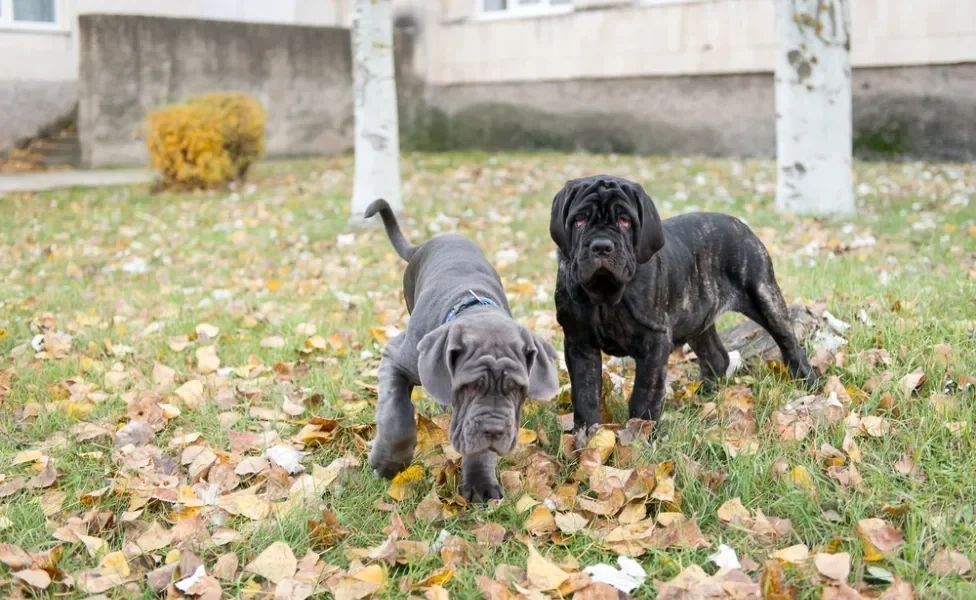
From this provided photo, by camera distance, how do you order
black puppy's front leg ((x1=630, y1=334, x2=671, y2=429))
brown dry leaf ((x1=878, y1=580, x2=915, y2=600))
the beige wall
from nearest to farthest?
brown dry leaf ((x1=878, y1=580, x2=915, y2=600)) → black puppy's front leg ((x1=630, y1=334, x2=671, y2=429)) → the beige wall

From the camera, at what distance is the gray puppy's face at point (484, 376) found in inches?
134

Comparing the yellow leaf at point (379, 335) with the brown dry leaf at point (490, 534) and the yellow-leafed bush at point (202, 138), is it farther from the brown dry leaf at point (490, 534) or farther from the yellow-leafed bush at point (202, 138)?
the yellow-leafed bush at point (202, 138)

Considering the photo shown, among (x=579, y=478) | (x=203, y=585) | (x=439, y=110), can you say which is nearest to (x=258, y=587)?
(x=203, y=585)

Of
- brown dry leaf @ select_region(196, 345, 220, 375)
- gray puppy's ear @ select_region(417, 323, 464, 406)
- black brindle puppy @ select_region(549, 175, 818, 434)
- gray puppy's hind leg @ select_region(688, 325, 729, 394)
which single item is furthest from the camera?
brown dry leaf @ select_region(196, 345, 220, 375)

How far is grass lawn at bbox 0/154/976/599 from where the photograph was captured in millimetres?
3260

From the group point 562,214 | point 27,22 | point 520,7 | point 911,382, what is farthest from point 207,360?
point 27,22

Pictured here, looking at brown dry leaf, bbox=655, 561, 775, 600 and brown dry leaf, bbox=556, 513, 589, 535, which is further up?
brown dry leaf, bbox=556, 513, 589, 535

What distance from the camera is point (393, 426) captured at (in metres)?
3.89

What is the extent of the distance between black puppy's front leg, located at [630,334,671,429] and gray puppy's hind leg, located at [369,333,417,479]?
1.00m

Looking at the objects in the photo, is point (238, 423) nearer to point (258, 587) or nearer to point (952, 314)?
point (258, 587)

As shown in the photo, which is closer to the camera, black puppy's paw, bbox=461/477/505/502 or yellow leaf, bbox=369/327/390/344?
black puppy's paw, bbox=461/477/505/502

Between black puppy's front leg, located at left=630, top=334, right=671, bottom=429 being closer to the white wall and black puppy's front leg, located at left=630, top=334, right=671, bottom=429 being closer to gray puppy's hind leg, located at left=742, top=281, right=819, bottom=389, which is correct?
gray puppy's hind leg, located at left=742, top=281, right=819, bottom=389

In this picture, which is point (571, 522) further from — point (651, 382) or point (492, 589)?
point (651, 382)

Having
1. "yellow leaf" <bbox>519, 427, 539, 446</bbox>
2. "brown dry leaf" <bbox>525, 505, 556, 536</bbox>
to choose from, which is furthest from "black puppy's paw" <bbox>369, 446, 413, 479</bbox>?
"brown dry leaf" <bbox>525, 505, 556, 536</bbox>
